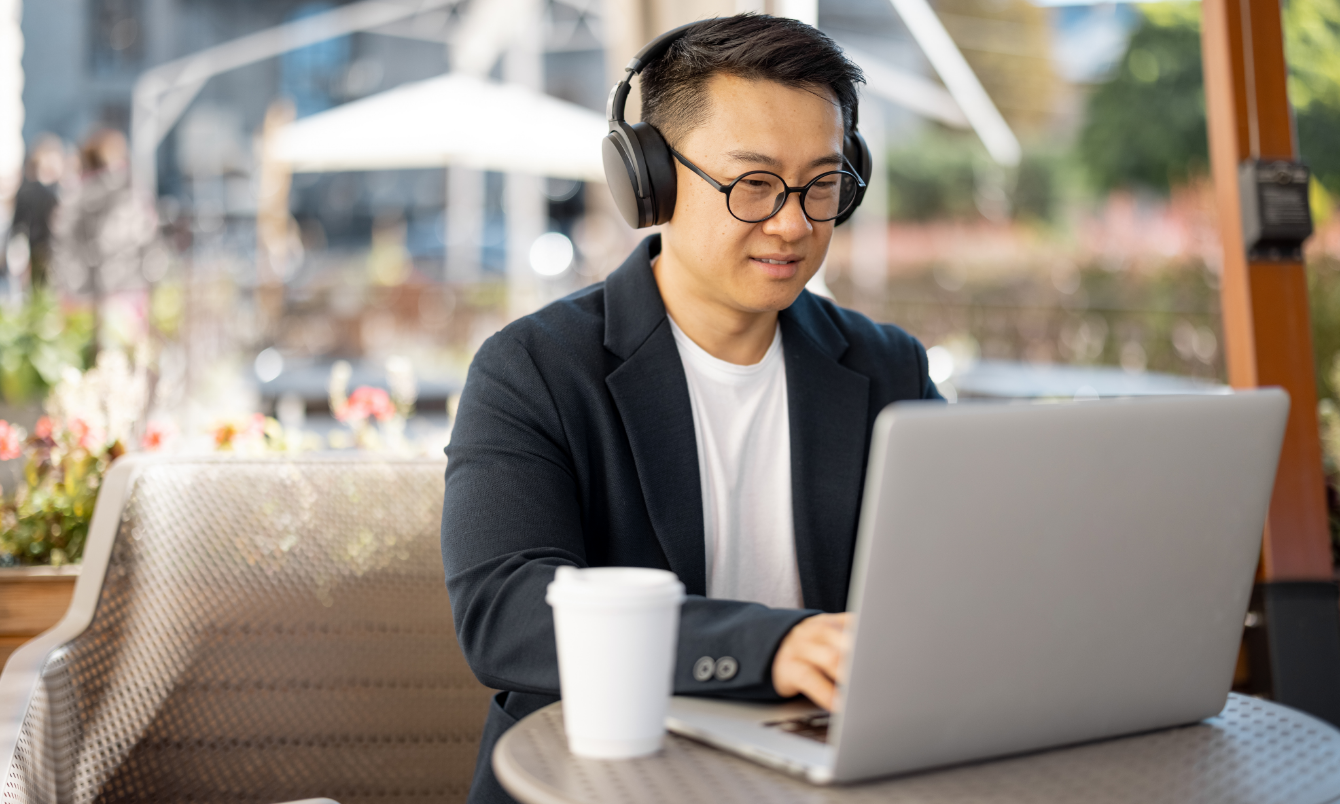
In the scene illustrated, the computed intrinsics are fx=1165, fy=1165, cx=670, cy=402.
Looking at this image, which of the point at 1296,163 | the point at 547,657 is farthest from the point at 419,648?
the point at 1296,163

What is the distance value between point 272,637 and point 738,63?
1112 mm

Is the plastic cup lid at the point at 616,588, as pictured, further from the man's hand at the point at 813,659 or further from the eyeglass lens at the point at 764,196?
the eyeglass lens at the point at 764,196

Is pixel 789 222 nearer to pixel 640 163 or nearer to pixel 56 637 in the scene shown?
pixel 640 163

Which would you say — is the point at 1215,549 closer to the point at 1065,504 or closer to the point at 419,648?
the point at 1065,504

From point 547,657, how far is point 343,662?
2.81 ft

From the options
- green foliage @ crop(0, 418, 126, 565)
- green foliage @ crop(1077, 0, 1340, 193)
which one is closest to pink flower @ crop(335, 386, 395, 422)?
green foliage @ crop(0, 418, 126, 565)

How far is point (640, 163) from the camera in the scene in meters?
1.48

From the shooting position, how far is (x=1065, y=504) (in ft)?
2.72

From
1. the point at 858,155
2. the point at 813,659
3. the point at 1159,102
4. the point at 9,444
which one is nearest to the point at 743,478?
the point at 858,155

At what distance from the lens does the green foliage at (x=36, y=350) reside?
3924mm

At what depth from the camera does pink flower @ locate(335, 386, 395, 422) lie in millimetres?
2717

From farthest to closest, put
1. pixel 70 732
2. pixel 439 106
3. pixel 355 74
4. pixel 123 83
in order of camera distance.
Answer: pixel 355 74, pixel 123 83, pixel 439 106, pixel 70 732

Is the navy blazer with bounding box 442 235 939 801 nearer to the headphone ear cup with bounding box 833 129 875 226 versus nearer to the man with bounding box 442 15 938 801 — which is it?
the man with bounding box 442 15 938 801

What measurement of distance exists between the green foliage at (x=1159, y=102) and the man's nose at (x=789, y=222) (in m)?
8.85
